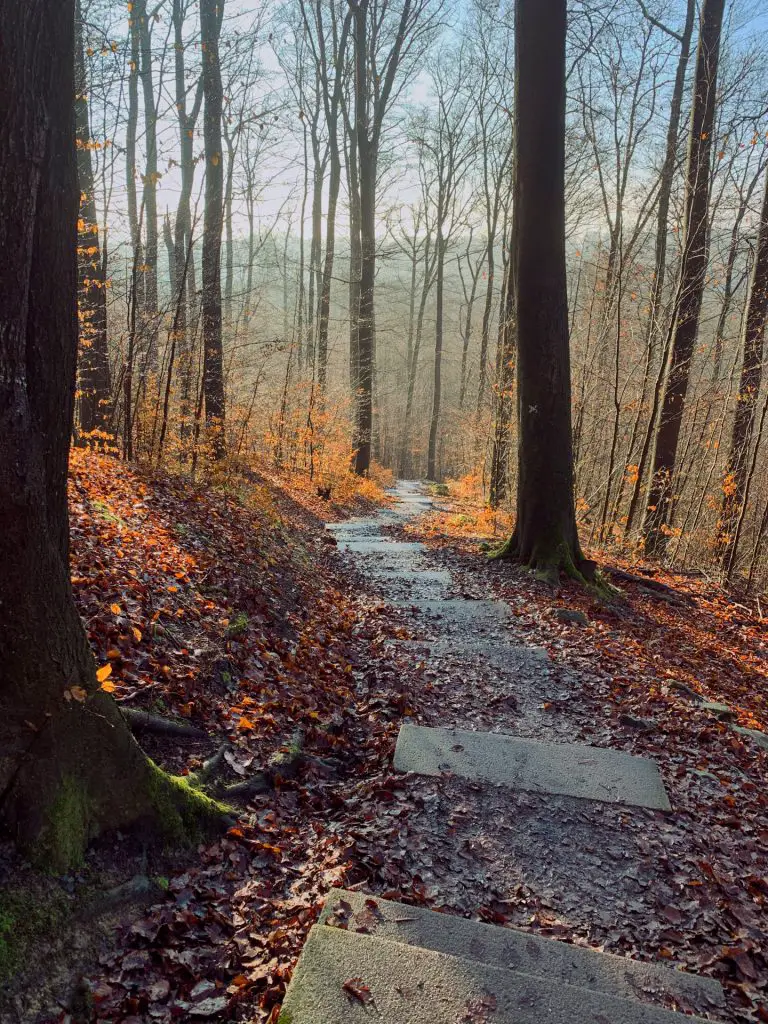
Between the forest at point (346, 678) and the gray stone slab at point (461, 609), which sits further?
the gray stone slab at point (461, 609)

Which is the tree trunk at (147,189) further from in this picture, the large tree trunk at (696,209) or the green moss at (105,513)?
the large tree trunk at (696,209)

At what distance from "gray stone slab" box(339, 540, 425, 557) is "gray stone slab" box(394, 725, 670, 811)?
5602 mm

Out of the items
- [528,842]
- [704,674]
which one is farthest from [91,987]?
[704,674]

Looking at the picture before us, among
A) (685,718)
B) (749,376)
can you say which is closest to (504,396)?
(749,376)

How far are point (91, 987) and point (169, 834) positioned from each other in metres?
0.68

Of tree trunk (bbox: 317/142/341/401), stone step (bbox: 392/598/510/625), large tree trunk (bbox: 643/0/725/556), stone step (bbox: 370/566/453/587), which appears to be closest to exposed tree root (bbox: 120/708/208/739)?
stone step (bbox: 392/598/510/625)

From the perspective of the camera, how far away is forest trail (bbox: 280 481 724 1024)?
6.54 feet

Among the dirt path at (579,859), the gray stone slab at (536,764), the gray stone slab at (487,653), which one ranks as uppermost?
the gray stone slab at (487,653)

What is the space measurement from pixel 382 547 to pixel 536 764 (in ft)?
21.3

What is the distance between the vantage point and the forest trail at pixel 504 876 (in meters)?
1.99

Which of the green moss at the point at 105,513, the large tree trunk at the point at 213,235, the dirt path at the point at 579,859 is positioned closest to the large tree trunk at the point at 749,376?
the dirt path at the point at 579,859

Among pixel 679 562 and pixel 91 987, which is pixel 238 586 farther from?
pixel 679 562

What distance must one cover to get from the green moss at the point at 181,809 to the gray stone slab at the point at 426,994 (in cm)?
90

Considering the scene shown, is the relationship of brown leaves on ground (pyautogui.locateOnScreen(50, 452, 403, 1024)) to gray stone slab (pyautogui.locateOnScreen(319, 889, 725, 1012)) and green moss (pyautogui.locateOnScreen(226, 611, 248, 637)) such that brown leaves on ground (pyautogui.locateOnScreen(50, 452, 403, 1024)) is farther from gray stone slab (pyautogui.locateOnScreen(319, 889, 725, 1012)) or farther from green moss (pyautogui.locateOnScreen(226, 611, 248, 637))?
gray stone slab (pyautogui.locateOnScreen(319, 889, 725, 1012))
